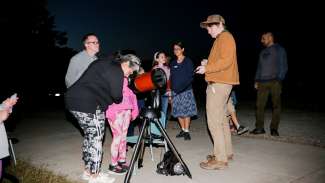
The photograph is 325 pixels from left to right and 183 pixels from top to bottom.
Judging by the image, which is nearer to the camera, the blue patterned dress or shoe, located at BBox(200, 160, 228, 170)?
shoe, located at BBox(200, 160, 228, 170)

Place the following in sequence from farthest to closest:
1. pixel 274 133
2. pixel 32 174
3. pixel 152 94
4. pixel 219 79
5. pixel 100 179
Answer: pixel 274 133 → pixel 32 174 → pixel 219 79 → pixel 100 179 → pixel 152 94

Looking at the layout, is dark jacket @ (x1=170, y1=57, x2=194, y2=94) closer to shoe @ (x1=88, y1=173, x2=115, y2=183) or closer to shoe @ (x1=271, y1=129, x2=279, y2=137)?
shoe @ (x1=271, y1=129, x2=279, y2=137)

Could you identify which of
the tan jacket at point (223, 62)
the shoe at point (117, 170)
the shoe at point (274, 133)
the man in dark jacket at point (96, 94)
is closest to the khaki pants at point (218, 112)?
the tan jacket at point (223, 62)

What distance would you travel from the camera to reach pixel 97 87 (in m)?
4.11

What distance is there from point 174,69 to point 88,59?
1.90 m

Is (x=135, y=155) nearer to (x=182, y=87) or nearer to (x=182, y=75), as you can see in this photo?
(x=182, y=87)

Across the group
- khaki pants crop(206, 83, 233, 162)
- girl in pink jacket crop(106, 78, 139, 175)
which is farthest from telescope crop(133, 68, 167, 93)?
khaki pants crop(206, 83, 233, 162)

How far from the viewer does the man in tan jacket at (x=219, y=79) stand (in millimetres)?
4715

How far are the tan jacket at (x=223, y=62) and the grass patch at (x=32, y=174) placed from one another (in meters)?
2.51

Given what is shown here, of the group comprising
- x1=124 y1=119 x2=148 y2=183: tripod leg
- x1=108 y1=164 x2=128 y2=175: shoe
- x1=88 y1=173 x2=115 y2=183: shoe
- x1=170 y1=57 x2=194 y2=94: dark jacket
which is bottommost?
x1=108 y1=164 x2=128 y2=175: shoe

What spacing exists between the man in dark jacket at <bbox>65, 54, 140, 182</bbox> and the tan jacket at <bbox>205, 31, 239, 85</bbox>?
3.66 ft

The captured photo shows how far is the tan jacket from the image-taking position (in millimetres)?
4676

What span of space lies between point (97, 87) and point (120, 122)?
0.82m

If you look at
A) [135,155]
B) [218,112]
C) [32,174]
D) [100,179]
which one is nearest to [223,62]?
[218,112]
